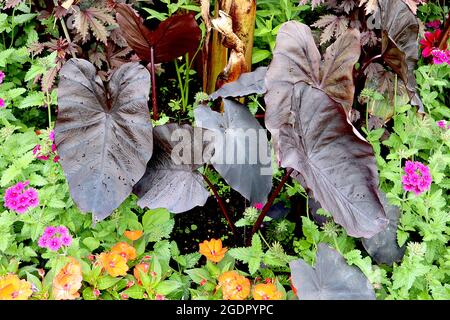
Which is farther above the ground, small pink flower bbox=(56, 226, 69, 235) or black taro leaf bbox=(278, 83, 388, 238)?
black taro leaf bbox=(278, 83, 388, 238)

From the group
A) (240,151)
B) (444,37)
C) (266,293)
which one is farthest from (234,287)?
(444,37)

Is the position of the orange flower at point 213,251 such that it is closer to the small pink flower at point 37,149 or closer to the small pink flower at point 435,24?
the small pink flower at point 37,149

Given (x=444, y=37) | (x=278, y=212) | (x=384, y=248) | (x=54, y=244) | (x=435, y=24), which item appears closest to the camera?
(x=54, y=244)

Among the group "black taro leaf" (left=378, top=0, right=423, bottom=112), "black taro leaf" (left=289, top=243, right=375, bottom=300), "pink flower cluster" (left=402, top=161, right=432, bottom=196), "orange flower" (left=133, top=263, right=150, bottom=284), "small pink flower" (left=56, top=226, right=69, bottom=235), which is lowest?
"orange flower" (left=133, top=263, right=150, bottom=284)

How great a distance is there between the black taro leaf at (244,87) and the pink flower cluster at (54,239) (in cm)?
59

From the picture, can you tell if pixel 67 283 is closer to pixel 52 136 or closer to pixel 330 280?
pixel 52 136

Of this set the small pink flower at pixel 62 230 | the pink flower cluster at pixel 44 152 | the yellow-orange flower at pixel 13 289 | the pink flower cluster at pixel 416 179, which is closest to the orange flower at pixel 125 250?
the small pink flower at pixel 62 230

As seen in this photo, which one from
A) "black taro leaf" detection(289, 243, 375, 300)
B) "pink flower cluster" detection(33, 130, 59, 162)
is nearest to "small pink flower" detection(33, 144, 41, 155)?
"pink flower cluster" detection(33, 130, 59, 162)

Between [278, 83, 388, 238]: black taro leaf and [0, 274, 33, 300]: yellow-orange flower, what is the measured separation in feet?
2.43

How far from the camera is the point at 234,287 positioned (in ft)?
4.62

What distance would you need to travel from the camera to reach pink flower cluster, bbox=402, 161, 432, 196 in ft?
4.77

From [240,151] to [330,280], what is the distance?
429 millimetres

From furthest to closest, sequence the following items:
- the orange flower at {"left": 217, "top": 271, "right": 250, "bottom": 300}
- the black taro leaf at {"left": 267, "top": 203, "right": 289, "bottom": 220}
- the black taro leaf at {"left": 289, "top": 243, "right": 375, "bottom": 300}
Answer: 1. the black taro leaf at {"left": 267, "top": 203, "right": 289, "bottom": 220}
2. the orange flower at {"left": 217, "top": 271, "right": 250, "bottom": 300}
3. the black taro leaf at {"left": 289, "top": 243, "right": 375, "bottom": 300}

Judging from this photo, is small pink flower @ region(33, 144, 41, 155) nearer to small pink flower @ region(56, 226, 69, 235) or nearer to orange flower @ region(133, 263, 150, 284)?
small pink flower @ region(56, 226, 69, 235)
